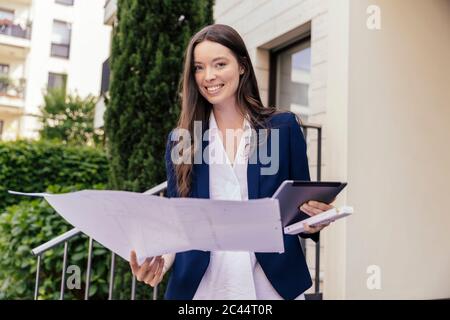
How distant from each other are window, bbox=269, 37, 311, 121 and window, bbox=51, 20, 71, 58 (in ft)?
35.0

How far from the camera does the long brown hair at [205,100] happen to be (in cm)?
103

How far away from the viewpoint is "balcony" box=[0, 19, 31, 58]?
13.2 metres

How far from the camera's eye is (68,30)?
13555mm

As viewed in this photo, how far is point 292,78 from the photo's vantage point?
4.06 metres

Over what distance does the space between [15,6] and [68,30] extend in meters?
1.60

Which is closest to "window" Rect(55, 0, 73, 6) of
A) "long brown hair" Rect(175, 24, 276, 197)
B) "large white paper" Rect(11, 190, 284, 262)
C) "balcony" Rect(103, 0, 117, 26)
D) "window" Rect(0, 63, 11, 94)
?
"window" Rect(0, 63, 11, 94)

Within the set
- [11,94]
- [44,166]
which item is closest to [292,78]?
[44,166]

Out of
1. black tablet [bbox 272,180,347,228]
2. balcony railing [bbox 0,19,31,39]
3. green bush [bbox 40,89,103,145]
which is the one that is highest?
balcony railing [bbox 0,19,31,39]

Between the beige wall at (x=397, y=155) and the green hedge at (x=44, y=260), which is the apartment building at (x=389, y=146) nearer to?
the beige wall at (x=397, y=155)

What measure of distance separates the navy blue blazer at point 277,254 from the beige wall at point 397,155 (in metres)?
1.53

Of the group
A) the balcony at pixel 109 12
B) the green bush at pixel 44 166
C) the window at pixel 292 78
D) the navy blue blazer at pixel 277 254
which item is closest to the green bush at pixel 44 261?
the window at pixel 292 78

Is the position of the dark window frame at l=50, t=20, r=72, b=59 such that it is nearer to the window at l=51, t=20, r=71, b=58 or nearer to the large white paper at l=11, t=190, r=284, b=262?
the window at l=51, t=20, r=71, b=58

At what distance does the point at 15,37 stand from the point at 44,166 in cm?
824

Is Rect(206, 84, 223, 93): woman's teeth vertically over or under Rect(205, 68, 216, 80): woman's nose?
Result: under
